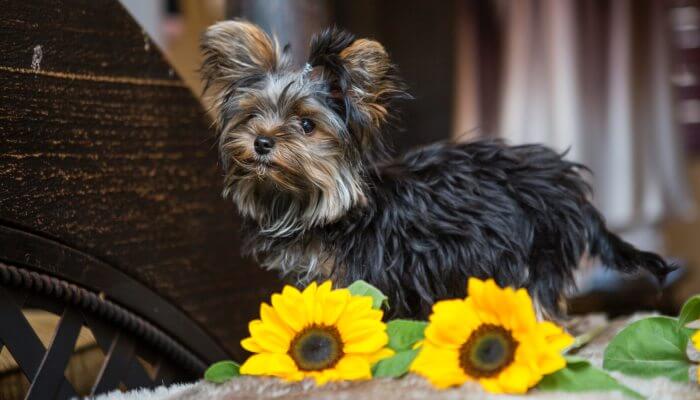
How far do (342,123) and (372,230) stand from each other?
0.70 feet

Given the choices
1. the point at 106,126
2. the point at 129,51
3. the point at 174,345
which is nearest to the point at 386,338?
the point at 174,345

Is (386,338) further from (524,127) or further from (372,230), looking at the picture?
(524,127)

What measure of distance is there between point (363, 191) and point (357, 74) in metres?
0.23

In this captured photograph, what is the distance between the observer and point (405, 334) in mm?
1212

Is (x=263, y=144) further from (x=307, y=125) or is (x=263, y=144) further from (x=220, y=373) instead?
(x=220, y=373)

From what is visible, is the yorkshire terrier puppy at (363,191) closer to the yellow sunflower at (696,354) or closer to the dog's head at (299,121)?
the dog's head at (299,121)

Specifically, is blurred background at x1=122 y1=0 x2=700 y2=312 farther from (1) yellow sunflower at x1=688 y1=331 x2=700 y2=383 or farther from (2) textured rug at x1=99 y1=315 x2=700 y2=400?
(2) textured rug at x1=99 y1=315 x2=700 y2=400

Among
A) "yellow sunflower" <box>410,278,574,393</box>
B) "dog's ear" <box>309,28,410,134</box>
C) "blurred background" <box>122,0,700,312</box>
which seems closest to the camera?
"yellow sunflower" <box>410,278,574,393</box>

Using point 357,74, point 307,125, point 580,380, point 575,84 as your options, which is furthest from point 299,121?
point 575,84

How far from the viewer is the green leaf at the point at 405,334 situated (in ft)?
3.96

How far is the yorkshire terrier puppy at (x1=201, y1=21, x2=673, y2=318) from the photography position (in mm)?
1467

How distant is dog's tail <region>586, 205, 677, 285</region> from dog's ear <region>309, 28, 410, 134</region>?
1.67 feet

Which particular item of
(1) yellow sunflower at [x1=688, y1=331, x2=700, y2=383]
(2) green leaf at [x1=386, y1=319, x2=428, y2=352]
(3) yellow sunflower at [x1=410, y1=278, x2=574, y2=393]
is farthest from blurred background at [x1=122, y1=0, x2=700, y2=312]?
(3) yellow sunflower at [x1=410, y1=278, x2=574, y2=393]

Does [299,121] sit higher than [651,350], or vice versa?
[299,121]
